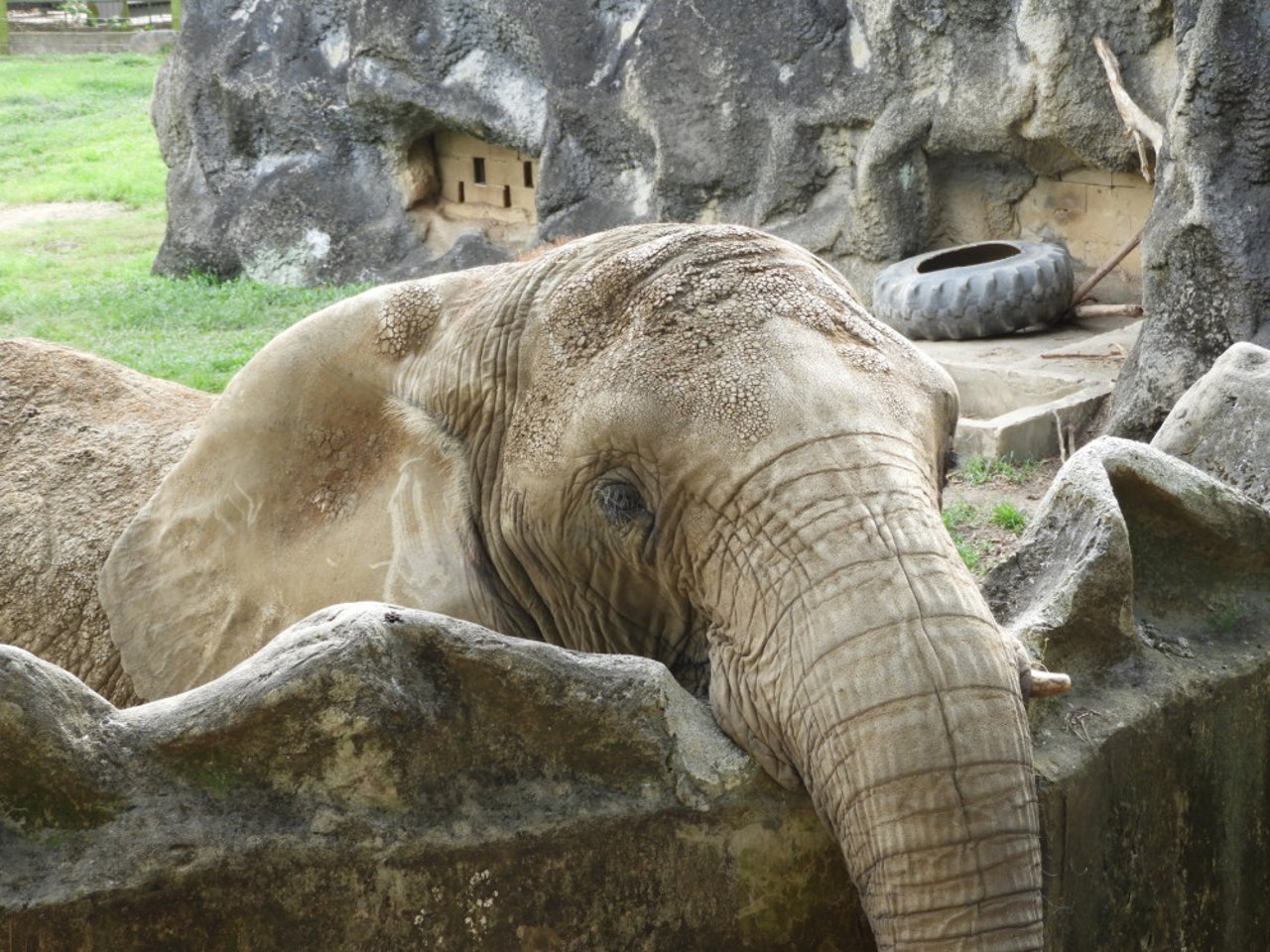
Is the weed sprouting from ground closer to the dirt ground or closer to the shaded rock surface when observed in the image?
the dirt ground

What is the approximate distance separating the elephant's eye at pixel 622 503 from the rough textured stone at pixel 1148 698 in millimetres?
595

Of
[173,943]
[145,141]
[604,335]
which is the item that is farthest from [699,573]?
[145,141]

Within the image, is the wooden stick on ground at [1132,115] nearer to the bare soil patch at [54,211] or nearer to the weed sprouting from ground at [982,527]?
the weed sprouting from ground at [982,527]

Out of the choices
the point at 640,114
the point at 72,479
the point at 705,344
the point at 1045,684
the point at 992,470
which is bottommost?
the point at 992,470

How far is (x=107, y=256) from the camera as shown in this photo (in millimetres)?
13719

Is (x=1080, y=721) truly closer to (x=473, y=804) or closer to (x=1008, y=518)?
(x=473, y=804)

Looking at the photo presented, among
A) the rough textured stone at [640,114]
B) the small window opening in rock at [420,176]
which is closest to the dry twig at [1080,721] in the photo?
the rough textured stone at [640,114]

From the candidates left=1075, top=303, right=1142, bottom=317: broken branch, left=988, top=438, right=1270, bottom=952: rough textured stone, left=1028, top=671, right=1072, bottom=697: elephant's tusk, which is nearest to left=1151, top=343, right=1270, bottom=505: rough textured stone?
left=988, top=438, right=1270, bottom=952: rough textured stone

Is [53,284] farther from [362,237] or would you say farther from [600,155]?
[600,155]

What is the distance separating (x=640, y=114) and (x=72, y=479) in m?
7.28

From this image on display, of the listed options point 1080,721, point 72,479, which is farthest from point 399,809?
point 72,479

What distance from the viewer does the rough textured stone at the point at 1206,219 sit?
6047 mm

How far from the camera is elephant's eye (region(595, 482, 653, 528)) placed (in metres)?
2.46

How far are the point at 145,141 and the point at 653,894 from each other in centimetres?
1811
